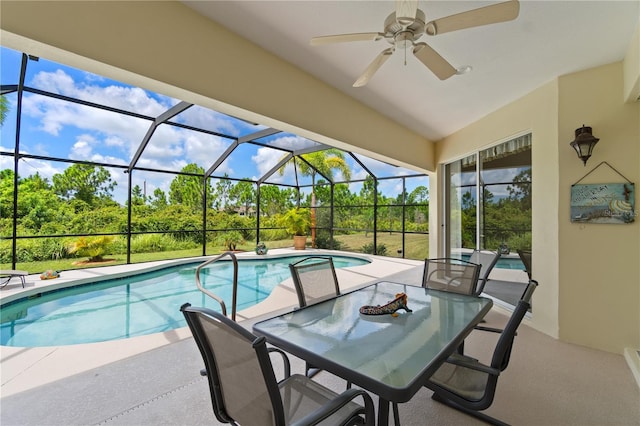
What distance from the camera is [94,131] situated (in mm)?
7812

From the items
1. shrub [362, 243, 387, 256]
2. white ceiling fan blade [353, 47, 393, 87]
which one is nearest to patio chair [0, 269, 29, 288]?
white ceiling fan blade [353, 47, 393, 87]

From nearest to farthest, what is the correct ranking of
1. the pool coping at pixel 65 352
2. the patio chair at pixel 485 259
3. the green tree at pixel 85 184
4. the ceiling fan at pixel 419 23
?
the ceiling fan at pixel 419 23 < the pool coping at pixel 65 352 < the patio chair at pixel 485 259 < the green tree at pixel 85 184

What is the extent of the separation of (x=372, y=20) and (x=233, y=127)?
5283mm

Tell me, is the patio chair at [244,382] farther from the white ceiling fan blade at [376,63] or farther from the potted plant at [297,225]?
the potted plant at [297,225]

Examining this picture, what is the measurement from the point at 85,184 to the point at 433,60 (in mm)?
9516

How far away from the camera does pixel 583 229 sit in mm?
3082

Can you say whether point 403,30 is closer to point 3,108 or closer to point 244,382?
point 244,382

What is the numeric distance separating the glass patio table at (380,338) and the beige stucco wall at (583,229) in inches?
67.5

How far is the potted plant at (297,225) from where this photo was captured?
10766 mm

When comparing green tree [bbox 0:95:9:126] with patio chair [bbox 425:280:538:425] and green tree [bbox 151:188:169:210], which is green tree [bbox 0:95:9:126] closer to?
green tree [bbox 151:188:169:210]

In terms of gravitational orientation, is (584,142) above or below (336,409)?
above

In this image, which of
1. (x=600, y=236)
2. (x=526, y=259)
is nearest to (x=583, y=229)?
(x=600, y=236)

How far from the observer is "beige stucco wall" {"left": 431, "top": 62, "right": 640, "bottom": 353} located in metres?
2.86

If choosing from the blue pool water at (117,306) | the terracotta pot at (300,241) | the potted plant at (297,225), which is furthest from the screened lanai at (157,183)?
the blue pool water at (117,306)
